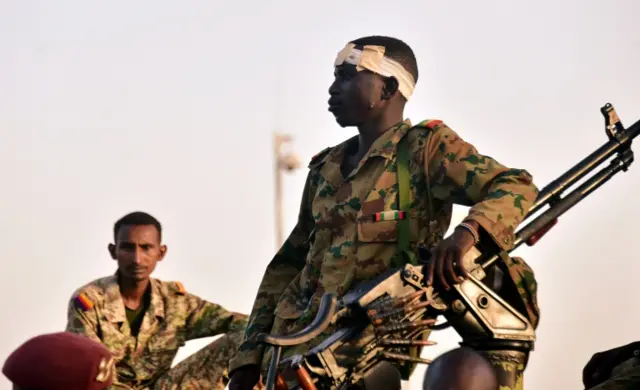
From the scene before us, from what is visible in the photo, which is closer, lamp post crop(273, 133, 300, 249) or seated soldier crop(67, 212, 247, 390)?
seated soldier crop(67, 212, 247, 390)

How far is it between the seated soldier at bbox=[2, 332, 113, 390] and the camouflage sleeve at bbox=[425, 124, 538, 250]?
1947 millimetres

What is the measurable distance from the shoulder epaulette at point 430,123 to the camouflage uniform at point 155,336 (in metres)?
3.71

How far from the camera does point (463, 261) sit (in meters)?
6.02

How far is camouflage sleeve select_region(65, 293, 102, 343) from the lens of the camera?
9.83 m

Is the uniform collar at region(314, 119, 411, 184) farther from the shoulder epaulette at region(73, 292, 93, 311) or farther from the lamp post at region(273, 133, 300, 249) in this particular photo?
the lamp post at region(273, 133, 300, 249)

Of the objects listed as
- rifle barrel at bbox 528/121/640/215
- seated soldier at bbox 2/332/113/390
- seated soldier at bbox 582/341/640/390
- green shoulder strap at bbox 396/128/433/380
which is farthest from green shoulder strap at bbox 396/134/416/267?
seated soldier at bbox 2/332/113/390

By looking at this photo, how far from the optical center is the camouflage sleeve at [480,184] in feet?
20.0

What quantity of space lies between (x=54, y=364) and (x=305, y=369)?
4.62 feet

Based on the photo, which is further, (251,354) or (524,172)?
(251,354)

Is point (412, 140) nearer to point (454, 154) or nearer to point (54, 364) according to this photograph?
point (454, 154)

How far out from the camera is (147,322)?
1000cm

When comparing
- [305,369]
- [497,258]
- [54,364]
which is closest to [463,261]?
[497,258]

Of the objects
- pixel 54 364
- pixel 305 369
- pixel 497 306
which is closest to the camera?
pixel 54 364

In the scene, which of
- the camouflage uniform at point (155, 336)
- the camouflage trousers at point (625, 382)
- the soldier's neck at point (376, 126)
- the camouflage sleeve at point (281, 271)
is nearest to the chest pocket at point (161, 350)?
the camouflage uniform at point (155, 336)
